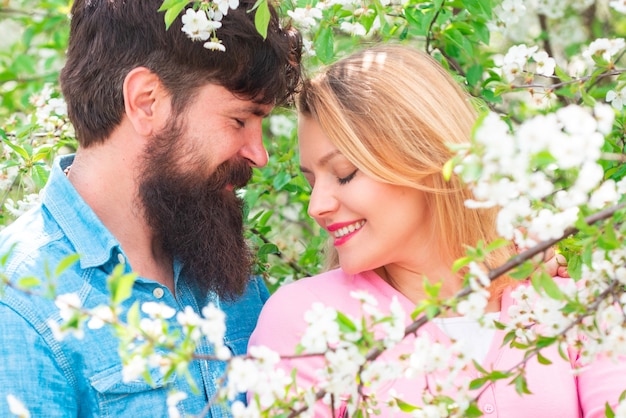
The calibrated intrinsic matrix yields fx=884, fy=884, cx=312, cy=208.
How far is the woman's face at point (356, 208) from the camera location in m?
2.11

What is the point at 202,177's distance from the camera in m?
2.41

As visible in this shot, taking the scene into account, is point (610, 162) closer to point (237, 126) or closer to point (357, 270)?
point (357, 270)

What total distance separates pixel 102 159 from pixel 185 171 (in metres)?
0.22

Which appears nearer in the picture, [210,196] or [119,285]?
[119,285]

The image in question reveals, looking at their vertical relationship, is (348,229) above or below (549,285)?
below

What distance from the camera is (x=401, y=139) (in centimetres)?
213

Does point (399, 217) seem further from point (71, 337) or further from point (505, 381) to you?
point (71, 337)

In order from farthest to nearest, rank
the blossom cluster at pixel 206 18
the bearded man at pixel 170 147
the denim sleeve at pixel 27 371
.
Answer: the bearded man at pixel 170 147 < the blossom cluster at pixel 206 18 < the denim sleeve at pixel 27 371

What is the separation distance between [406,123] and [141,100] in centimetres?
73

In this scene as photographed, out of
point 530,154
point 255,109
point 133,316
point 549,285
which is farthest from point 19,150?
point 530,154

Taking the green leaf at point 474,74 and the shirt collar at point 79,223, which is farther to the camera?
the green leaf at point 474,74

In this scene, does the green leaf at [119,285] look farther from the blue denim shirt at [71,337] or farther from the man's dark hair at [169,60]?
the man's dark hair at [169,60]

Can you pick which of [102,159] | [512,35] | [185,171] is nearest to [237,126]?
[185,171]

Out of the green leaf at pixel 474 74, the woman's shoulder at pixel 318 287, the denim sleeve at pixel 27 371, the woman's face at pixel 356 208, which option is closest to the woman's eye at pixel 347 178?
the woman's face at pixel 356 208
